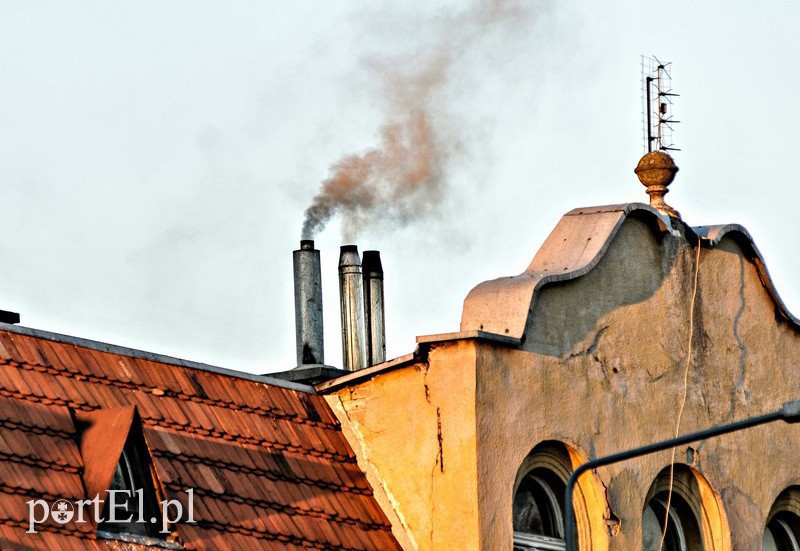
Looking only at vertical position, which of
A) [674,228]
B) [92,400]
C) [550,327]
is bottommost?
[92,400]

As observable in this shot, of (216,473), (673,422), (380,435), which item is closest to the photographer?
(216,473)

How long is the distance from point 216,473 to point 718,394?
5.78 meters

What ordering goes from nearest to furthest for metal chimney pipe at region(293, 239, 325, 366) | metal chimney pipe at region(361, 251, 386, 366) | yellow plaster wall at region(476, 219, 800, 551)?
yellow plaster wall at region(476, 219, 800, 551), metal chimney pipe at region(293, 239, 325, 366), metal chimney pipe at region(361, 251, 386, 366)

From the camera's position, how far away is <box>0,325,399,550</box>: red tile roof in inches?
572

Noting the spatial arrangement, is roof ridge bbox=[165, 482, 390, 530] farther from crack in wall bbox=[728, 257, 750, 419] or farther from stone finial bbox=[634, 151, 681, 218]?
stone finial bbox=[634, 151, 681, 218]

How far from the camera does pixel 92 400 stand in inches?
613

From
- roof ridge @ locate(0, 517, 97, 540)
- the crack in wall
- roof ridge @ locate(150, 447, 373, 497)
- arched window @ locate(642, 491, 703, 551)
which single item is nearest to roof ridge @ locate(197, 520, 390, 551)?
roof ridge @ locate(150, 447, 373, 497)

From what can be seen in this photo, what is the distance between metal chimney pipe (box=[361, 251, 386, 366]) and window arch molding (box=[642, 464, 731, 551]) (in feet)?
10.7

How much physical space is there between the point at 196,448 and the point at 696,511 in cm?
546

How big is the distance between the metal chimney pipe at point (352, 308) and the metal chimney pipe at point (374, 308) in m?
0.11

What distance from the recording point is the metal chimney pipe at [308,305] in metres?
19.4

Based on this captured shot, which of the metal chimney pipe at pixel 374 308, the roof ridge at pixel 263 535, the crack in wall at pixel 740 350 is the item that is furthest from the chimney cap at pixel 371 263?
the roof ridge at pixel 263 535

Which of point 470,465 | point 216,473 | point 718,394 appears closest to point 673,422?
point 718,394

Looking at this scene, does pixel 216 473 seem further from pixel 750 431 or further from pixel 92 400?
pixel 750 431
